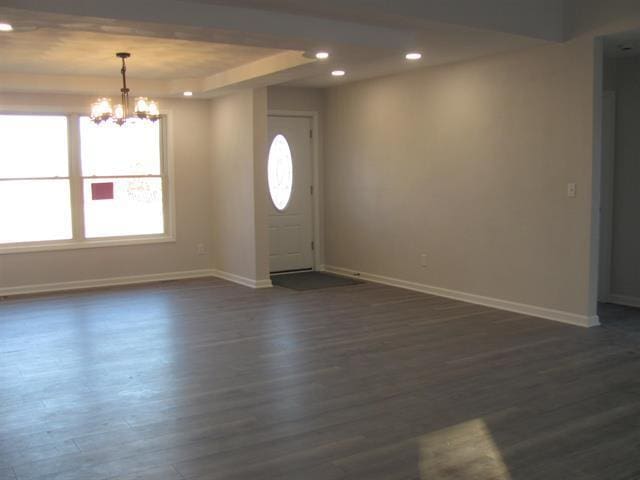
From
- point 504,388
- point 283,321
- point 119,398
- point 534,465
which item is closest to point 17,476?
point 119,398

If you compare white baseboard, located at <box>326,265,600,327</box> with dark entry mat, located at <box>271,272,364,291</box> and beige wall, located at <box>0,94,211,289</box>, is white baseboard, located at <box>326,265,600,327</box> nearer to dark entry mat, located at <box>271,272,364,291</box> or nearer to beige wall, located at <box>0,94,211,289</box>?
dark entry mat, located at <box>271,272,364,291</box>

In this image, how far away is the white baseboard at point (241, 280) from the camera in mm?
7887

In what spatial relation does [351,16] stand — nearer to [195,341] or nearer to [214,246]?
[195,341]

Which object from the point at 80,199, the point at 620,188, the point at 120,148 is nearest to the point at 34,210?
the point at 80,199

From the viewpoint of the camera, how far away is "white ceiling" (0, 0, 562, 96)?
4.35m

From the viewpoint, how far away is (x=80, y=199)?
26.0 feet

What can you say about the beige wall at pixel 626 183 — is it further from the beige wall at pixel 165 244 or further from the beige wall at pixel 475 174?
the beige wall at pixel 165 244

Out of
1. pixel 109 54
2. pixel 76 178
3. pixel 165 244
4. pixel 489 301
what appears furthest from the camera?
pixel 165 244

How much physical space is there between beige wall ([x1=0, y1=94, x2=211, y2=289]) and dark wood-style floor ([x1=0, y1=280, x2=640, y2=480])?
1077mm

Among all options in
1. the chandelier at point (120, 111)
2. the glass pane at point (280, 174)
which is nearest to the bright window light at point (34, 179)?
the chandelier at point (120, 111)

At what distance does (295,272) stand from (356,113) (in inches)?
89.0

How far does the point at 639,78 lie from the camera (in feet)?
20.8

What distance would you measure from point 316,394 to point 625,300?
402 cm

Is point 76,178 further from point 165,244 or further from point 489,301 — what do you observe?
point 489,301
